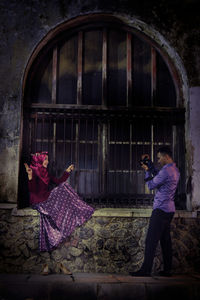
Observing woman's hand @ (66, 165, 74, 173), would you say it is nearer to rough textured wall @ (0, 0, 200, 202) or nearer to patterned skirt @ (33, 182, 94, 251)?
patterned skirt @ (33, 182, 94, 251)

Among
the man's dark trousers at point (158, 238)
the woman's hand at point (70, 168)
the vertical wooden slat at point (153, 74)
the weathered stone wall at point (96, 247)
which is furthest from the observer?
the vertical wooden slat at point (153, 74)

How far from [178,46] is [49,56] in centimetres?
279

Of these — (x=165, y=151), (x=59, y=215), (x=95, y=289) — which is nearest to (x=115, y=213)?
(x=59, y=215)

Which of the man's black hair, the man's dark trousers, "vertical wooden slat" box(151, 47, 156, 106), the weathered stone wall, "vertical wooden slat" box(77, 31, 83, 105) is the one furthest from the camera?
"vertical wooden slat" box(151, 47, 156, 106)

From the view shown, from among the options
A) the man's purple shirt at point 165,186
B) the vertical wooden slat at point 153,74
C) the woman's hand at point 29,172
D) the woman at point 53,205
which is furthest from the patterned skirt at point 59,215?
the vertical wooden slat at point 153,74

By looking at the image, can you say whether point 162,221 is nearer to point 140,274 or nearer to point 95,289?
point 140,274

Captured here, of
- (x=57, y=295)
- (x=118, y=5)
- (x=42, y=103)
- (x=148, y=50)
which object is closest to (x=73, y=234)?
(x=57, y=295)

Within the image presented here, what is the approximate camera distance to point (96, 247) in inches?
211

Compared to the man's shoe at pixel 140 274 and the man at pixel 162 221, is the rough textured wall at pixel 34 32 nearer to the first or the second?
the man at pixel 162 221

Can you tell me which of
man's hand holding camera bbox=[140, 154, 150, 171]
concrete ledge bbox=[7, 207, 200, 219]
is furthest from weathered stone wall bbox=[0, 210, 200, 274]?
man's hand holding camera bbox=[140, 154, 150, 171]

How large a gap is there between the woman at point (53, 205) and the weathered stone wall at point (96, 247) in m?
0.14

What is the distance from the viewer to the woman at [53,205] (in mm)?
5301

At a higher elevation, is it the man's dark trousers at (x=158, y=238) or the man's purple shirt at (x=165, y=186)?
the man's purple shirt at (x=165, y=186)

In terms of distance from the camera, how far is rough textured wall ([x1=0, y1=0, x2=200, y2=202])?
5.54 meters
